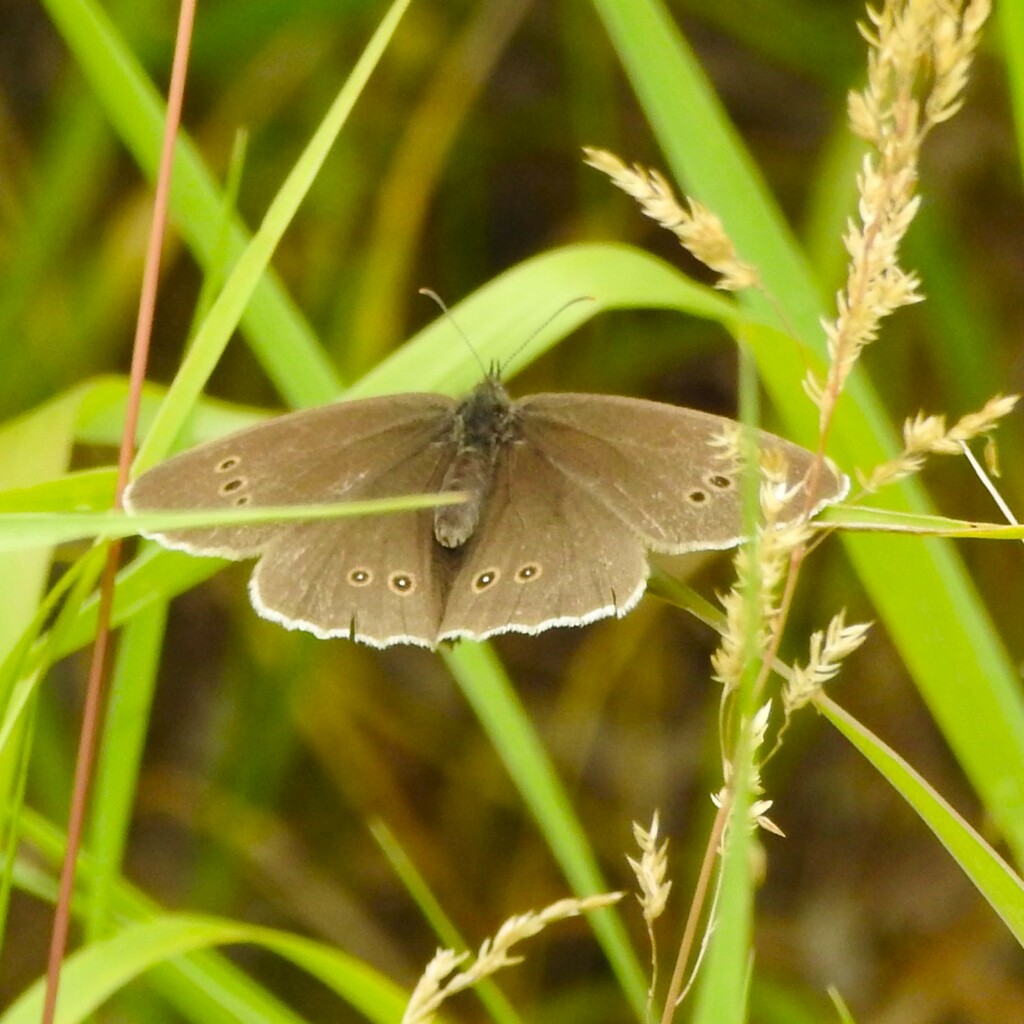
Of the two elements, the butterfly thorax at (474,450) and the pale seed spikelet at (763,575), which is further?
the butterfly thorax at (474,450)

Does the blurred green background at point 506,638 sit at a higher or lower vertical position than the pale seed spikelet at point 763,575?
higher

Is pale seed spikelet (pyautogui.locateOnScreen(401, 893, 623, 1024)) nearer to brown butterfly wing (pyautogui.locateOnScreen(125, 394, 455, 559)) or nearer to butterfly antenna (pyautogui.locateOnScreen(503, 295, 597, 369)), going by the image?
brown butterfly wing (pyautogui.locateOnScreen(125, 394, 455, 559))

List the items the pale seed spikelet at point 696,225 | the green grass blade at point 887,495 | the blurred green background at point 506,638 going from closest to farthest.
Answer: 1. the pale seed spikelet at point 696,225
2. the green grass blade at point 887,495
3. the blurred green background at point 506,638

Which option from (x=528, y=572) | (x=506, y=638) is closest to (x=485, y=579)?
(x=528, y=572)

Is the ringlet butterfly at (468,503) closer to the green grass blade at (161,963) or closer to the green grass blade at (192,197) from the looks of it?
the green grass blade at (192,197)

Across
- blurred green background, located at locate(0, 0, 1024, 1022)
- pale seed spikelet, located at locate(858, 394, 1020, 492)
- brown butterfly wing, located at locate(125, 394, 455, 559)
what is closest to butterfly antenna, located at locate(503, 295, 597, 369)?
brown butterfly wing, located at locate(125, 394, 455, 559)

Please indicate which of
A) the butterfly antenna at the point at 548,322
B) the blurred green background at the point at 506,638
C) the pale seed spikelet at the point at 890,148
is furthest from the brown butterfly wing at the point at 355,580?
the blurred green background at the point at 506,638

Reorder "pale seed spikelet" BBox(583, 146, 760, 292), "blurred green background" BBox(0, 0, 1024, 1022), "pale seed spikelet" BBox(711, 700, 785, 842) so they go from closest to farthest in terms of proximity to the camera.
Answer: "pale seed spikelet" BBox(711, 700, 785, 842) → "pale seed spikelet" BBox(583, 146, 760, 292) → "blurred green background" BBox(0, 0, 1024, 1022)
